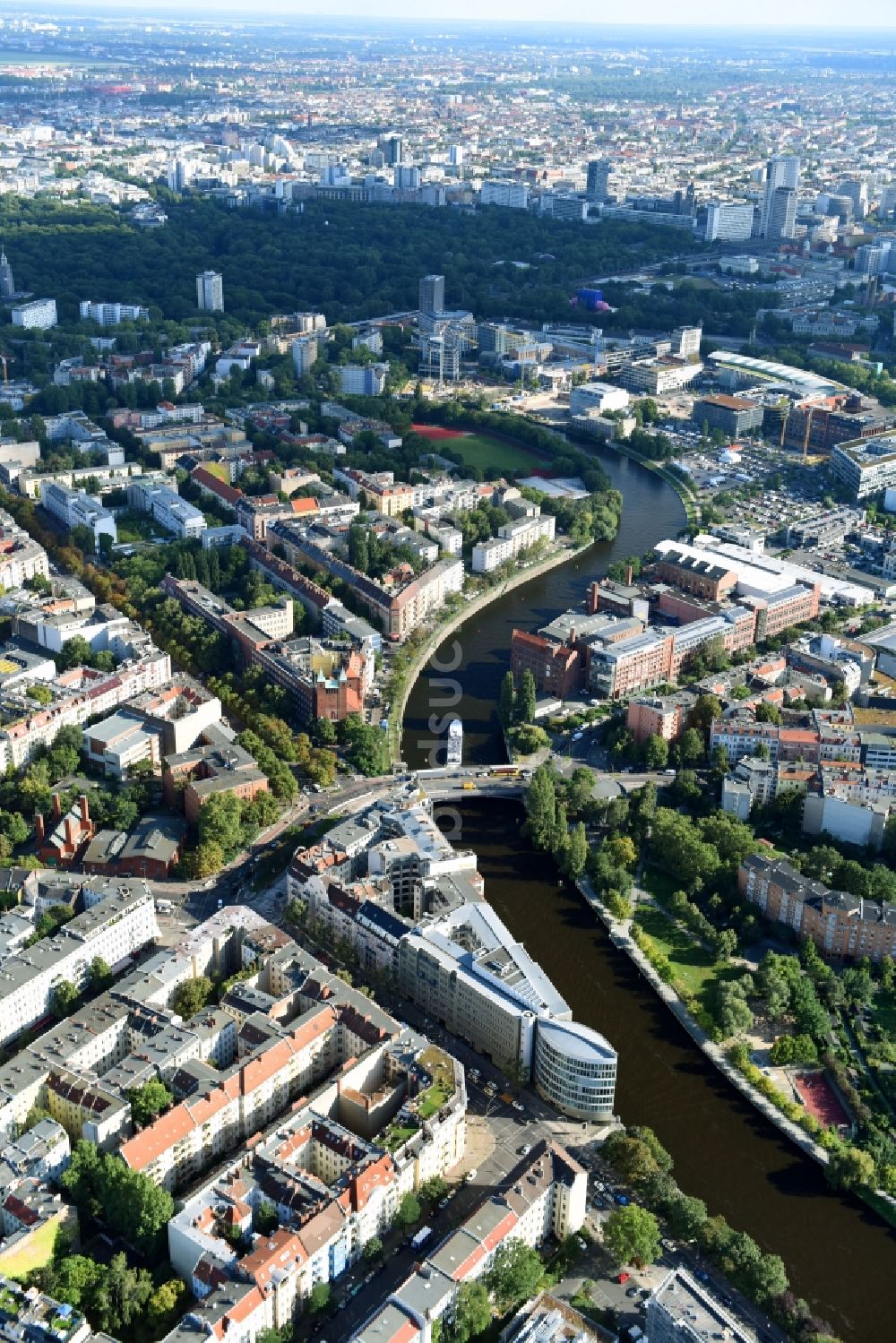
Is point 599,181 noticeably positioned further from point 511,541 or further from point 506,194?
point 511,541

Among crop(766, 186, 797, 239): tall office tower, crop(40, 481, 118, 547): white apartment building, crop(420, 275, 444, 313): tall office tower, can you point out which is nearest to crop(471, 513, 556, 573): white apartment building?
crop(40, 481, 118, 547): white apartment building

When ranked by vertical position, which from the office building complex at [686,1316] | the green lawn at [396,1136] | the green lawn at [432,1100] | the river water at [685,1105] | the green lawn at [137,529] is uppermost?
the green lawn at [432,1100]

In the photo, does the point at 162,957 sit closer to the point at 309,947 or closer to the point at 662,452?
the point at 309,947

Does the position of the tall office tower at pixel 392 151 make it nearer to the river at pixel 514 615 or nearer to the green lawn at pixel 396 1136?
the river at pixel 514 615

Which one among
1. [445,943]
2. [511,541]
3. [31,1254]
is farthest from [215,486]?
[31,1254]

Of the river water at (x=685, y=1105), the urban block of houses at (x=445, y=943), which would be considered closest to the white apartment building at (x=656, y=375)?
the river water at (x=685, y=1105)

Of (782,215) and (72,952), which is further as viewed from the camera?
(782,215)
